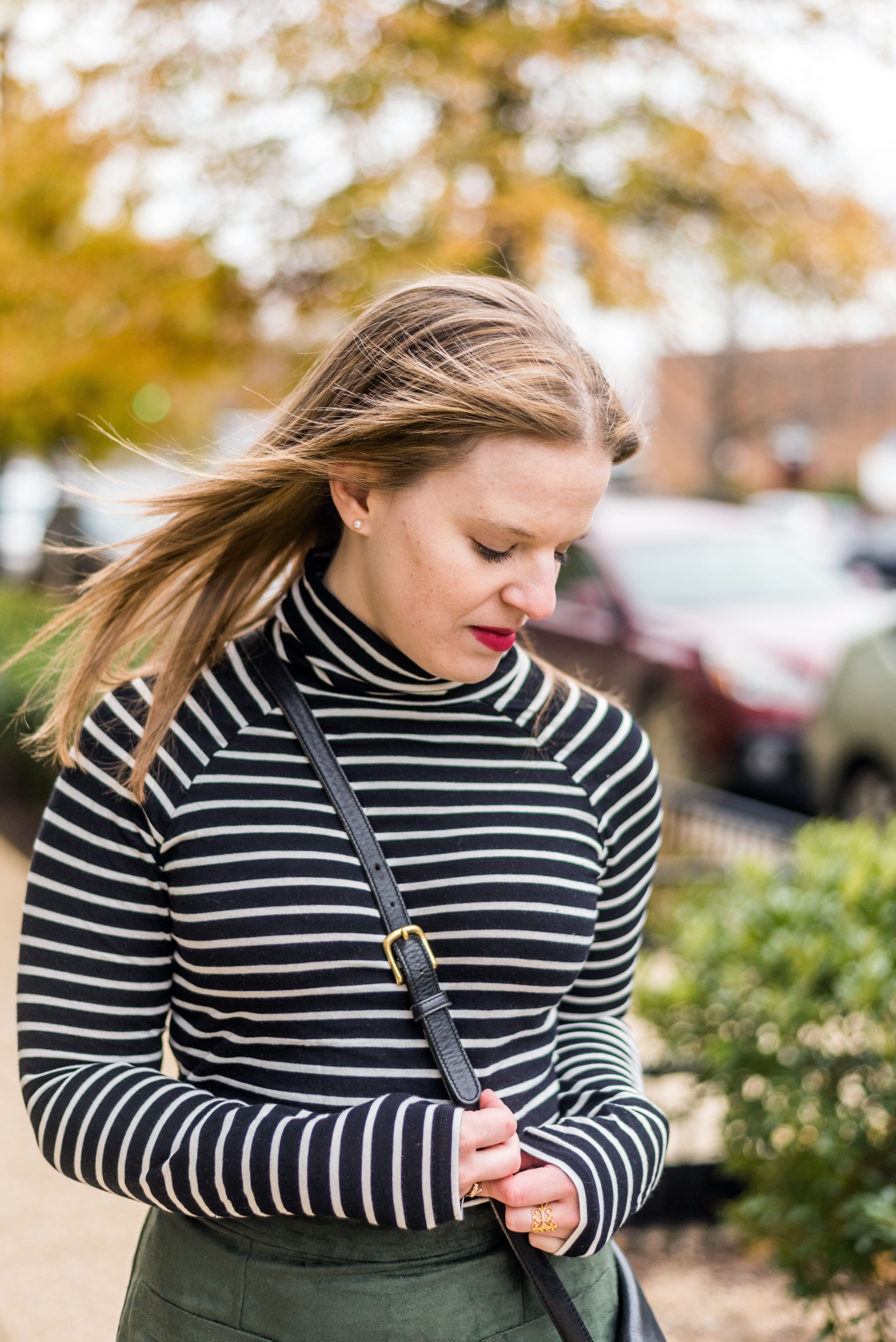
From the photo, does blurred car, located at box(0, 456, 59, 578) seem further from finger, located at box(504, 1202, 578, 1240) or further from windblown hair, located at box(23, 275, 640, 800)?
finger, located at box(504, 1202, 578, 1240)

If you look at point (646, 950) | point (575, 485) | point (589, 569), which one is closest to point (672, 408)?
point (589, 569)

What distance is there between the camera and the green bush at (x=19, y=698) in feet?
19.9

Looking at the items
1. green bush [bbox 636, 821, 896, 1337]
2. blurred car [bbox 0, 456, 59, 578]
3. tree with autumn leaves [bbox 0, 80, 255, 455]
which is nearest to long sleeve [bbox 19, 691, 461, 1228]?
green bush [bbox 636, 821, 896, 1337]

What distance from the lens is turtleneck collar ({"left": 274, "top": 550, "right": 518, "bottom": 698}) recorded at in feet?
5.04

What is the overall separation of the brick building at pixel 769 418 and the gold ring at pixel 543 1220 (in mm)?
30669

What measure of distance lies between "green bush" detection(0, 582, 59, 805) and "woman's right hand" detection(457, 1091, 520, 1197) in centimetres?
436

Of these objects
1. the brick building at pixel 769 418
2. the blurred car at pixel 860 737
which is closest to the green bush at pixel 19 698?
the blurred car at pixel 860 737

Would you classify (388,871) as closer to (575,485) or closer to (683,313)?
(575,485)

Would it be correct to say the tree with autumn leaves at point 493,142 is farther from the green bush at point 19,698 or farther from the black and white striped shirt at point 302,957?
the black and white striped shirt at point 302,957

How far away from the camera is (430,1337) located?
138 centimetres

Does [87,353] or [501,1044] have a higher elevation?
[87,353]

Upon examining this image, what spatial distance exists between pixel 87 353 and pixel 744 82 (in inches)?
137

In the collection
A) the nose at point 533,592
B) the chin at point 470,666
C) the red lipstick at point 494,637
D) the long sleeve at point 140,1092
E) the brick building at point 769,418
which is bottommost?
the brick building at point 769,418

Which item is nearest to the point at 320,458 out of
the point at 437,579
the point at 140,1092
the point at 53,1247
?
the point at 437,579
